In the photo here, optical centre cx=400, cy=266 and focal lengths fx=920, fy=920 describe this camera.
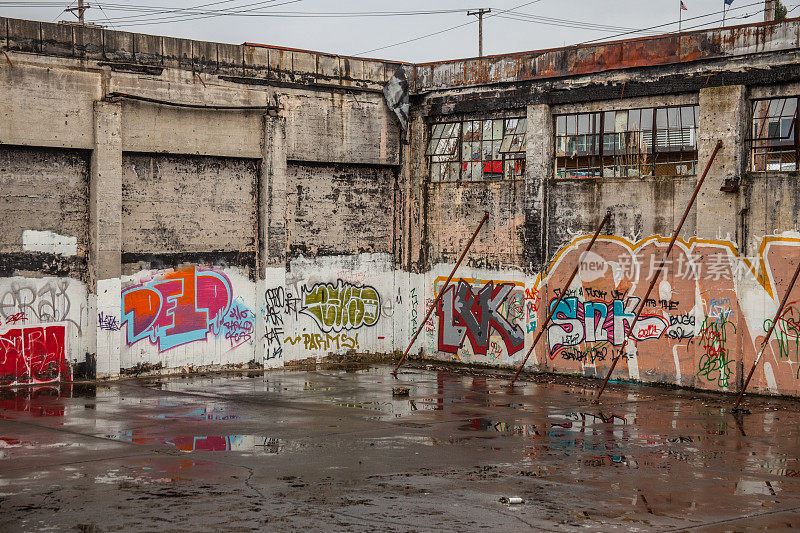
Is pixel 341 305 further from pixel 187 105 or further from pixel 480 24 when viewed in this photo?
pixel 480 24

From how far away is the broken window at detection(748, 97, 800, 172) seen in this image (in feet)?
58.1

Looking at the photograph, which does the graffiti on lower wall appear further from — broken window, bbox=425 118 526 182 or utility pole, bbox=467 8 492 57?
utility pole, bbox=467 8 492 57

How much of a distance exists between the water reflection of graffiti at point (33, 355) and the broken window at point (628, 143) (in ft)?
37.5

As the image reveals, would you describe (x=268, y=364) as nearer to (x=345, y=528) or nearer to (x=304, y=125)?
(x=304, y=125)

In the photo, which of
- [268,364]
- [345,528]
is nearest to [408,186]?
[268,364]

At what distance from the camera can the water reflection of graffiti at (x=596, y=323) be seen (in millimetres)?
19406

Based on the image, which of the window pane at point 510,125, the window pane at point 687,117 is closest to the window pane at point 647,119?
the window pane at point 687,117

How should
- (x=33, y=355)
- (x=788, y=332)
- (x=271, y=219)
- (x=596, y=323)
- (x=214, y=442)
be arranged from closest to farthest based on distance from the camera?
(x=214, y=442)
(x=788, y=332)
(x=33, y=355)
(x=596, y=323)
(x=271, y=219)

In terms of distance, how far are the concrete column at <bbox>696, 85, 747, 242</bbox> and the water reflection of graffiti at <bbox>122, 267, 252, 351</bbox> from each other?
1044cm

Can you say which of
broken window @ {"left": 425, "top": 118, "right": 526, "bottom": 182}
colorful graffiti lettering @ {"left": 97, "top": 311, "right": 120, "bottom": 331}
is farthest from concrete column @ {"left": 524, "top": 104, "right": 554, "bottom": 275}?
colorful graffiti lettering @ {"left": 97, "top": 311, "right": 120, "bottom": 331}

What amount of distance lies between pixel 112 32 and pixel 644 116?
37.2 ft

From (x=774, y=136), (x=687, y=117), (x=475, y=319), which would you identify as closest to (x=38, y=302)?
(x=475, y=319)

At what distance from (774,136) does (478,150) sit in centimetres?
704

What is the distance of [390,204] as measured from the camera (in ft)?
77.9
